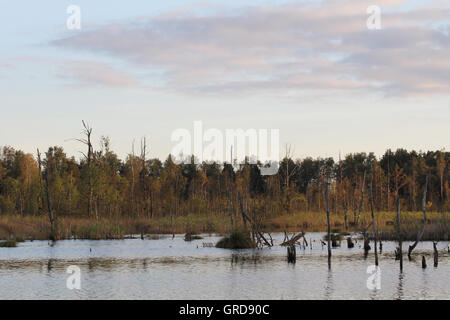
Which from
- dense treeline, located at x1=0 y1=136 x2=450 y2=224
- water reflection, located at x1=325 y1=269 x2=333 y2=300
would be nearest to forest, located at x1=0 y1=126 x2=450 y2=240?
dense treeline, located at x1=0 y1=136 x2=450 y2=224

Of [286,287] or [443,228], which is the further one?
[443,228]

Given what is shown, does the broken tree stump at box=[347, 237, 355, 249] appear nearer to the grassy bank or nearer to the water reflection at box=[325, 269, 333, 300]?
the grassy bank

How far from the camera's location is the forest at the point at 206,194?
240 feet

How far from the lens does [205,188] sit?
121875 millimetres

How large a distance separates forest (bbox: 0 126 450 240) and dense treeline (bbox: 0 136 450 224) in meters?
0.12

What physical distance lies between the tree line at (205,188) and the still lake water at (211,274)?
662 cm

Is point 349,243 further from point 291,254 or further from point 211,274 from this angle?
point 211,274

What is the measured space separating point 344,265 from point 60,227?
33.7 m

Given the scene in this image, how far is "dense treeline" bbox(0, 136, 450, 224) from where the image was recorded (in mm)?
76750
